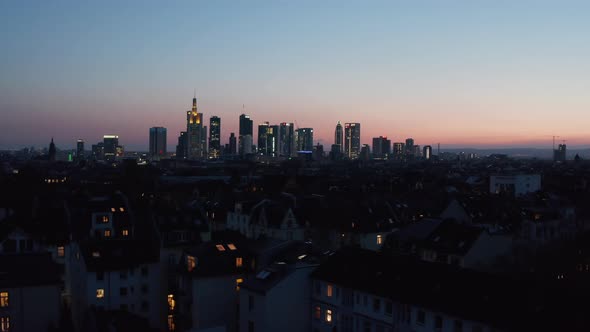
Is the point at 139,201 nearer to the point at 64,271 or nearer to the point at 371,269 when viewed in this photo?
the point at 64,271

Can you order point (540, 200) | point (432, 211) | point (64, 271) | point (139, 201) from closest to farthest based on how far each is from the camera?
point (64, 271) → point (139, 201) → point (432, 211) → point (540, 200)


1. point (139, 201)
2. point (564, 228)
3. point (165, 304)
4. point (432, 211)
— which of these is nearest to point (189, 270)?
point (165, 304)

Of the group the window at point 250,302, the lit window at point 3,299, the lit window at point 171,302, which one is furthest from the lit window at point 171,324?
the lit window at point 3,299

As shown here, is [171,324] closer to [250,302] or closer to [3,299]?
[250,302]

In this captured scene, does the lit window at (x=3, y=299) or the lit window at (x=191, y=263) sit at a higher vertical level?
the lit window at (x=191, y=263)

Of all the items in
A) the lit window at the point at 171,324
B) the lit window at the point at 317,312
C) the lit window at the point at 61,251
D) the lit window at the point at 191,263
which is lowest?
the lit window at the point at 171,324

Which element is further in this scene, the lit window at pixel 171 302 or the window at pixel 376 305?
the lit window at pixel 171 302

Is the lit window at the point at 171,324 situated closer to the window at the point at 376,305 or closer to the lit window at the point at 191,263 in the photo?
the lit window at the point at 191,263

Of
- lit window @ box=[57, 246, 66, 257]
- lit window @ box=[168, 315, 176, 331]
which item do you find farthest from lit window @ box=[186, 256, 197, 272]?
lit window @ box=[57, 246, 66, 257]

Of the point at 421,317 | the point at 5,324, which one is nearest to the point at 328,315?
the point at 421,317
